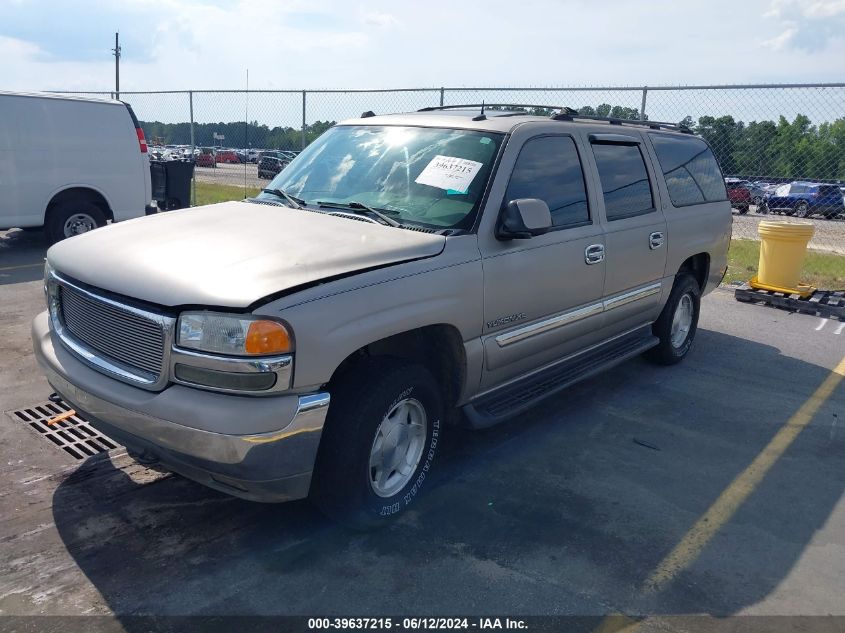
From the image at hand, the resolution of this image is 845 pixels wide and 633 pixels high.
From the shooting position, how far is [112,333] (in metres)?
3.30

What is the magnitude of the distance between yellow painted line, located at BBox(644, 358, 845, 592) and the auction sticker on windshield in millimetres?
2177

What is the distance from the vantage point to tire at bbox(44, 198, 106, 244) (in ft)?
32.6

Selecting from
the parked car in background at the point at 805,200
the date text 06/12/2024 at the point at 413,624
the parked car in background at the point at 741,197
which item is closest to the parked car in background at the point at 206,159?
the parked car in background at the point at 741,197

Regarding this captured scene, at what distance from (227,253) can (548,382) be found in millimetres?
2285

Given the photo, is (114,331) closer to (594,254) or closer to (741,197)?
(594,254)

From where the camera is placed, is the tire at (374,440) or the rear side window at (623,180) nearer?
the tire at (374,440)

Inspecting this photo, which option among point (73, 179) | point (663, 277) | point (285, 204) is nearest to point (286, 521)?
point (285, 204)

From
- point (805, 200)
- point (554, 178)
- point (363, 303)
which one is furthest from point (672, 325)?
point (805, 200)

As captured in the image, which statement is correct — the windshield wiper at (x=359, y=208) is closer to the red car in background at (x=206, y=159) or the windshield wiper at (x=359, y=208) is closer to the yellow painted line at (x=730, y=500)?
the yellow painted line at (x=730, y=500)

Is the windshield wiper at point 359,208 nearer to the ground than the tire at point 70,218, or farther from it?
farther from it

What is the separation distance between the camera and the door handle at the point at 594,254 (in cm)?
471

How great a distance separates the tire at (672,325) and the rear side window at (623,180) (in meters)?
1.01

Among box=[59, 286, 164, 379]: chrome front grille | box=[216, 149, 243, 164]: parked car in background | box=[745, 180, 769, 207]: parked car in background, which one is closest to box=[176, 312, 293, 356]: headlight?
box=[59, 286, 164, 379]: chrome front grille

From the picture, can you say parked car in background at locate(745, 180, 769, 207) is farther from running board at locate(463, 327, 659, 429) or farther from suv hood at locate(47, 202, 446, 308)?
suv hood at locate(47, 202, 446, 308)
